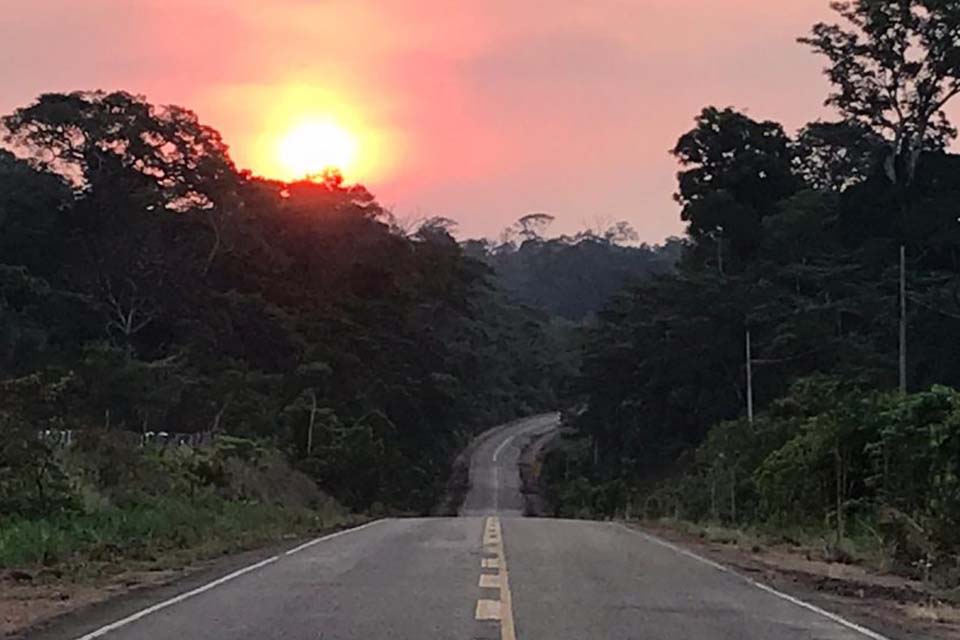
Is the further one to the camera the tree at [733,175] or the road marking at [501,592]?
the tree at [733,175]

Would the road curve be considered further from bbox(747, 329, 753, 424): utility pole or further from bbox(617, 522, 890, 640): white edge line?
bbox(617, 522, 890, 640): white edge line

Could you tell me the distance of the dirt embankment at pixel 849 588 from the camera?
1349 centimetres

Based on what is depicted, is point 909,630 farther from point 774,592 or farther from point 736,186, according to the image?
point 736,186

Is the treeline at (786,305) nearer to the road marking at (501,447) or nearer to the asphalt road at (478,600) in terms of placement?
the asphalt road at (478,600)

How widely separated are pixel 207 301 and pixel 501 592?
47699 mm

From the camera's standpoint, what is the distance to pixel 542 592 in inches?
591

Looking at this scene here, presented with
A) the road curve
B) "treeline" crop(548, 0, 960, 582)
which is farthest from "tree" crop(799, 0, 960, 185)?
the road curve

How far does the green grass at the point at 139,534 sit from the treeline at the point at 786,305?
1159 cm

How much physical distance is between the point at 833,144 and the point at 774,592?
49419mm

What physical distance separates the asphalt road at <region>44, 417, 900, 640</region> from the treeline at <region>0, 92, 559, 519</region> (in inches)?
950

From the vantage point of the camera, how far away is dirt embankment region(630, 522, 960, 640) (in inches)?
531

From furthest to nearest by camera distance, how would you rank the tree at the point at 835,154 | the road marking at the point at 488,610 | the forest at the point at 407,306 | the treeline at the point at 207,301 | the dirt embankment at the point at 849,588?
the tree at the point at 835,154, the treeline at the point at 207,301, the forest at the point at 407,306, the dirt embankment at the point at 849,588, the road marking at the point at 488,610

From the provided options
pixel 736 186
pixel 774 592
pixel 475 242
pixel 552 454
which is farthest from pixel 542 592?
pixel 475 242

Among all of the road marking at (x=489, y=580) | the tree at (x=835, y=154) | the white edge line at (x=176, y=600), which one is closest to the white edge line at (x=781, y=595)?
the road marking at (x=489, y=580)
